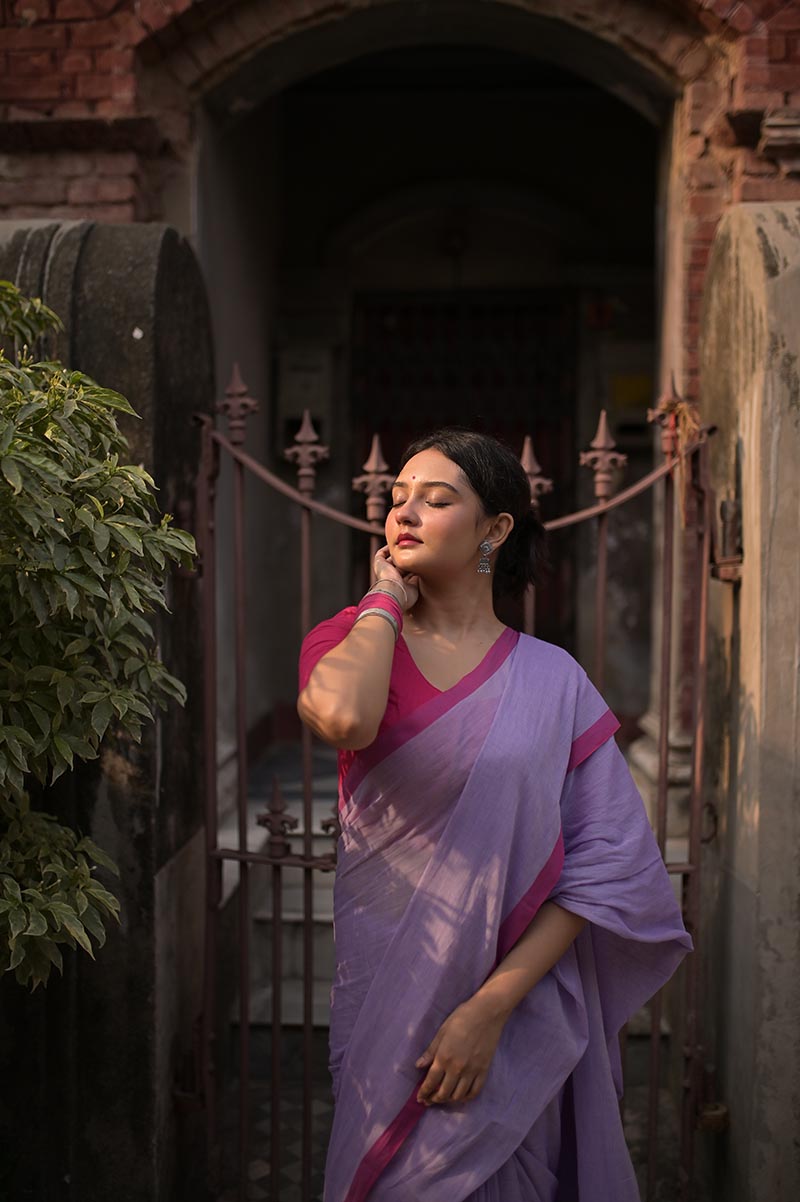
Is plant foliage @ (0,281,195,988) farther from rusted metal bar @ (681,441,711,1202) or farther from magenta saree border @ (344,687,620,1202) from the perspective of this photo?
rusted metal bar @ (681,441,711,1202)

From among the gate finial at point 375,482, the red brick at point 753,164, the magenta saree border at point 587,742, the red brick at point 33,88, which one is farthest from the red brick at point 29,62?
the magenta saree border at point 587,742

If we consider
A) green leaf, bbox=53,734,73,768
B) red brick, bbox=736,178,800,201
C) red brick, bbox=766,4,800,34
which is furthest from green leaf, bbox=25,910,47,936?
red brick, bbox=766,4,800,34

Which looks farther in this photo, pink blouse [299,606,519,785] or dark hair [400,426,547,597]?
dark hair [400,426,547,597]

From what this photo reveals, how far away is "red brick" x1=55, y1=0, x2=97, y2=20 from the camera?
13.9 feet

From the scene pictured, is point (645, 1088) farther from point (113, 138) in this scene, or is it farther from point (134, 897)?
point (113, 138)

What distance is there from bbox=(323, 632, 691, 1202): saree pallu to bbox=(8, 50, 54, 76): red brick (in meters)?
3.45

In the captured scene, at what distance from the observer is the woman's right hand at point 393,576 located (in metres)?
1.98

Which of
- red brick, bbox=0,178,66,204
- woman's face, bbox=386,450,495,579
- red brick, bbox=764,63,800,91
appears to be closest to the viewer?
woman's face, bbox=386,450,495,579

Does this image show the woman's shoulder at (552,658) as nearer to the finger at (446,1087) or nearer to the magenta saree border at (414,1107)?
the magenta saree border at (414,1107)

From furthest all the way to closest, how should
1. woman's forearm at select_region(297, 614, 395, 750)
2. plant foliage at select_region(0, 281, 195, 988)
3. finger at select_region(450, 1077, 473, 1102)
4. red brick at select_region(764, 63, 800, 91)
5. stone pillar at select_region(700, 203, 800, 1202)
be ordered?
1. red brick at select_region(764, 63, 800, 91)
2. stone pillar at select_region(700, 203, 800, 1202)
3. plant foliage at select_region(0, 281, 195, 988)
4. finger at select_region(450, 1077, 473, 1102)
5. woman's forearm at select_region(297, 614, 395, 750)

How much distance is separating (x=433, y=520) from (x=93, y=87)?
3166mm

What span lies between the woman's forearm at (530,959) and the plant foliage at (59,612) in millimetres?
805

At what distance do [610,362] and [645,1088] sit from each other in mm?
4178

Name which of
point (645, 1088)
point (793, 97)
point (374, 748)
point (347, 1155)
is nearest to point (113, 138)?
point (793, 97)
